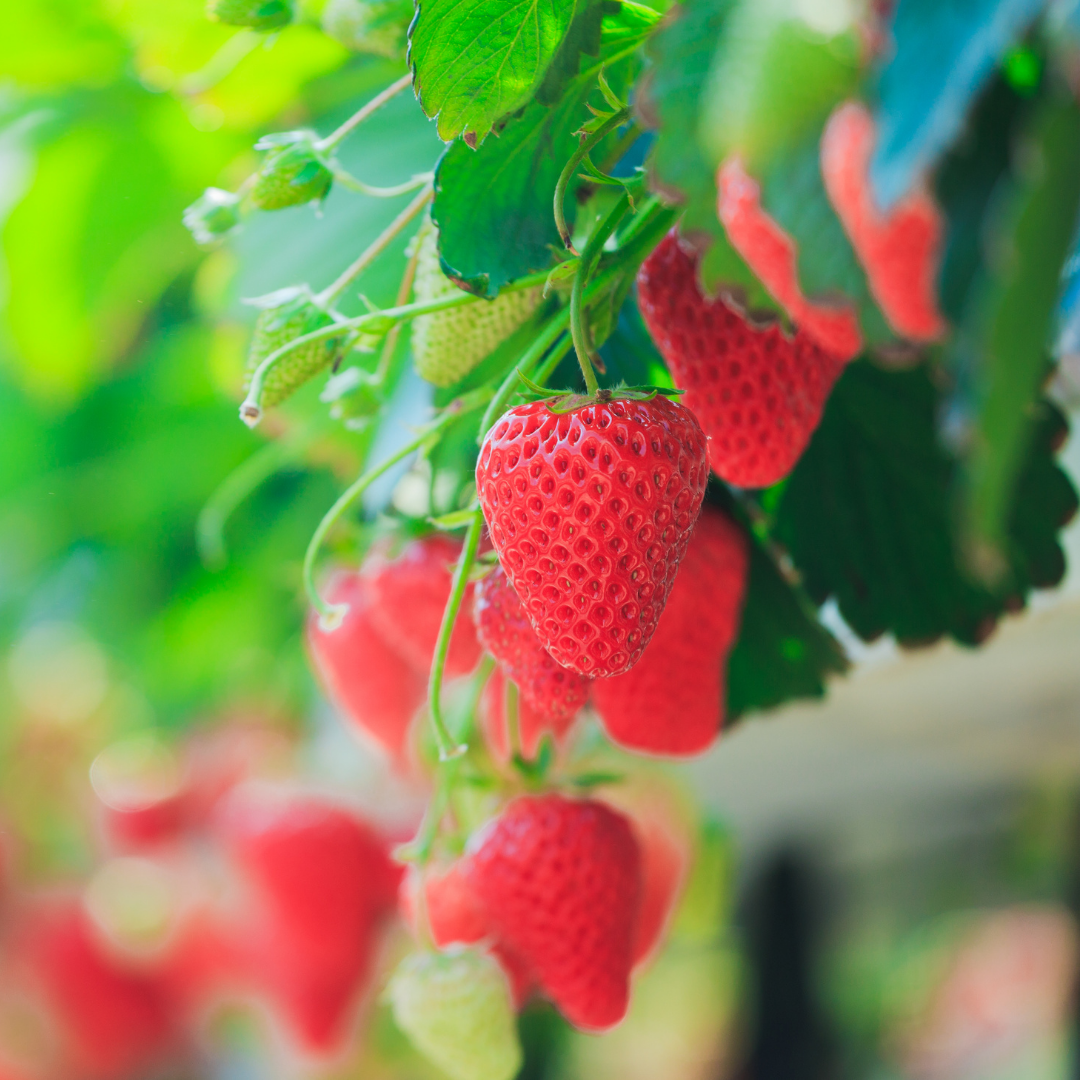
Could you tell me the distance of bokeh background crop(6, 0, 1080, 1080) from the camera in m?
0.86

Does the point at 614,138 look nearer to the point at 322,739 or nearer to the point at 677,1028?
the point at 322,739

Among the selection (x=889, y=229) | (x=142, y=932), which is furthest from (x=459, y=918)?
(x=142, y=932)

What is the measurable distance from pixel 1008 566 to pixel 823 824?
1.27m

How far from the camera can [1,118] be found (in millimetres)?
1010

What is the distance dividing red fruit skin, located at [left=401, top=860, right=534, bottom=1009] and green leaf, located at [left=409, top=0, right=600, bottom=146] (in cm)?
32

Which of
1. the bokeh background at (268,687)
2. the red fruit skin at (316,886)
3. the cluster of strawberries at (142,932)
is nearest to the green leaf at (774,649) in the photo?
the bokeh background at (268,687)

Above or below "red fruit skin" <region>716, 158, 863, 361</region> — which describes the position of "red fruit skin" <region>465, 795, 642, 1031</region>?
below

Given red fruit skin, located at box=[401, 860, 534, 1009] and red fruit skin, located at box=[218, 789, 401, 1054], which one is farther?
red fruit skin, located at box=[218, 789, 401, 1054]

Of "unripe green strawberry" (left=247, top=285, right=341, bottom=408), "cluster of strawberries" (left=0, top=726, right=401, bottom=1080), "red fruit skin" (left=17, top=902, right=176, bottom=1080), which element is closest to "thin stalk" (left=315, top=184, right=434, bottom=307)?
"unripe green strawberry" (left=247, top=285, right=341, bottom=408)

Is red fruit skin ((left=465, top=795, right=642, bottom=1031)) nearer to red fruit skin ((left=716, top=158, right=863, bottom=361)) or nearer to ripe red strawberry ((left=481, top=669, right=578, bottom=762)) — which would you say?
ripe red strawberry ((left=481, top=669, right=578, bottom=762))

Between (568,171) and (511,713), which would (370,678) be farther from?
(568,171)

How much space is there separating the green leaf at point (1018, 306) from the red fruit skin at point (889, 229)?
0.10ft

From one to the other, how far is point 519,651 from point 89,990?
1405mm

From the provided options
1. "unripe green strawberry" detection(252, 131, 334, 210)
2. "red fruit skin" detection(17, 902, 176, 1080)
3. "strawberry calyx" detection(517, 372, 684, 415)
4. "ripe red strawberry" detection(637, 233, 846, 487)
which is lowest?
"red fruit skin" detection(17, 902, 176, 1080)
